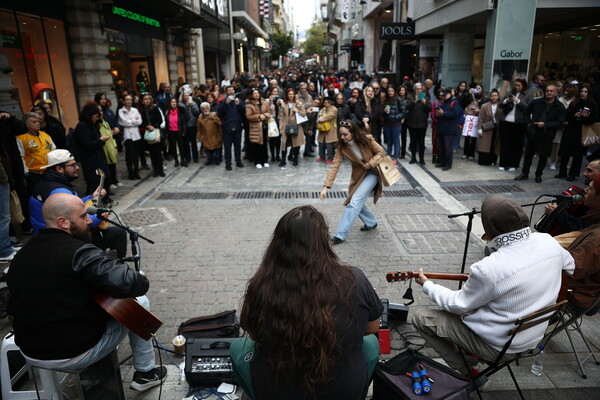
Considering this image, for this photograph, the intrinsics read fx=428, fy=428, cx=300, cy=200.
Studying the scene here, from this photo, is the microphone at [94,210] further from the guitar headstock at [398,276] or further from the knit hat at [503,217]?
the knit hat at [503,217]

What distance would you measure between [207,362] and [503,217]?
2497 millimetres

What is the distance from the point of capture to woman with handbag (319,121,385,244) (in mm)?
6059

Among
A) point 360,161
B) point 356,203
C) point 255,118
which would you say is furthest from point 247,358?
point 255,118

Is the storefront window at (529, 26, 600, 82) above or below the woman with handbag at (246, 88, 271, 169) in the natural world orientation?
above

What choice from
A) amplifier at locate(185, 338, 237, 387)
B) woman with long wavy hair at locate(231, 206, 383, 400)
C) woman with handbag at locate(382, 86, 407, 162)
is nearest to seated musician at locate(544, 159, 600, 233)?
woman with long wavy hair at locate(231, 206, 383, 400)

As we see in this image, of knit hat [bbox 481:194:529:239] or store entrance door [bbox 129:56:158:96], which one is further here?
store entrance door [bbox 129:56:158:96]

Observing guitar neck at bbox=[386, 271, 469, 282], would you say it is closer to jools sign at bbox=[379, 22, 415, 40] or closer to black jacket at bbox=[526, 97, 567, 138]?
black jacket at bbox=[526, 97, 567, 138]

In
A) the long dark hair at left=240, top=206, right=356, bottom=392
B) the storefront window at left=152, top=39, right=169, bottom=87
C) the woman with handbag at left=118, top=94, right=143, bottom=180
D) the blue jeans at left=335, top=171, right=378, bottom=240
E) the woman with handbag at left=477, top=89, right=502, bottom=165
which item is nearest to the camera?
the long dark hair at left=240, top=206, right=356, bottom=392

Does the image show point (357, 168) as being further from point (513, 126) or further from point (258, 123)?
point (513, 126)

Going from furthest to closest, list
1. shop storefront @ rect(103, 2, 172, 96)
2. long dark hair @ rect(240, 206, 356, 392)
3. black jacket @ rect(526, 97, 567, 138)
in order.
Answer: shop storefront @ rect(103, 2, 172, 96), black jacket @ rect(526, 97, 567, 138), long dark hair @ rect(240, 206, 356, 392)

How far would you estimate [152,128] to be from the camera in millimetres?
9742

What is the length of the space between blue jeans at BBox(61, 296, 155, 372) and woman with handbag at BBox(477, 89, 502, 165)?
930cm

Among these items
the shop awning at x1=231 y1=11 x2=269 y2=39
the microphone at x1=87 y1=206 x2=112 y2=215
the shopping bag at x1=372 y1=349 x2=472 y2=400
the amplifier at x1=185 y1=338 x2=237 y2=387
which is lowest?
the amplifier at x1=185 y1=338 x2=237 y2=387

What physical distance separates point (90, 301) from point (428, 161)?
→ 10.0m
